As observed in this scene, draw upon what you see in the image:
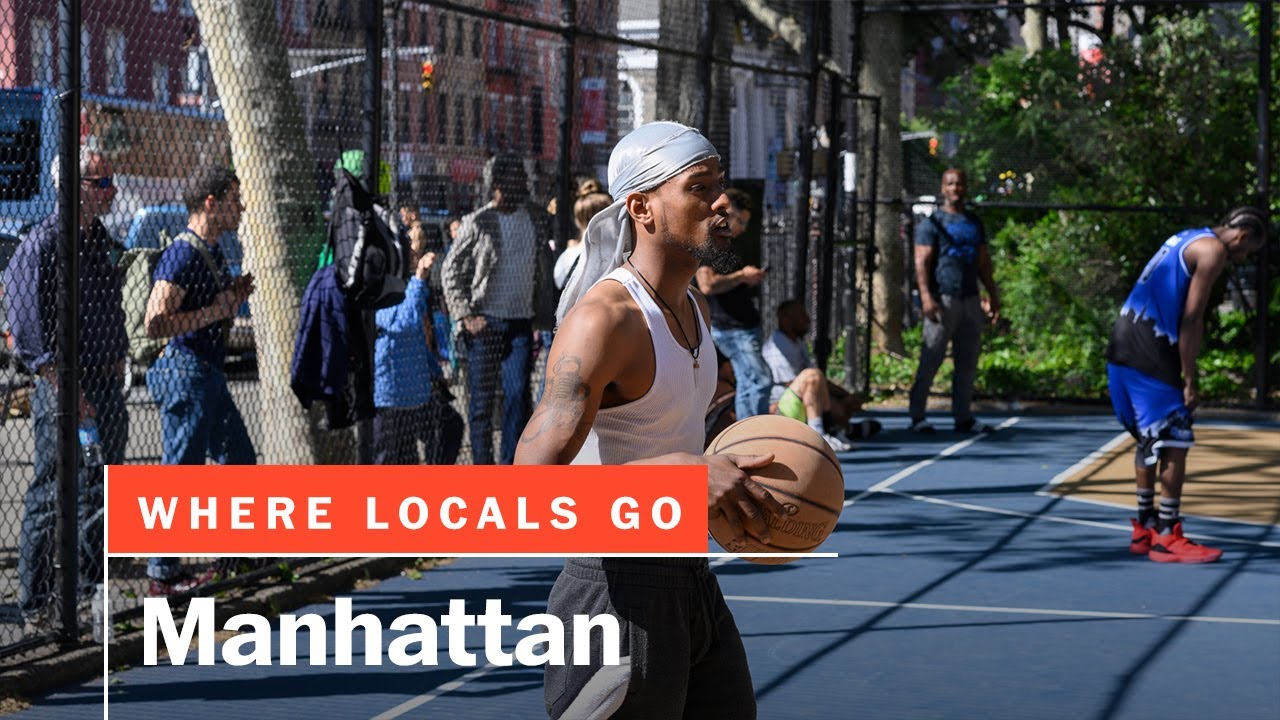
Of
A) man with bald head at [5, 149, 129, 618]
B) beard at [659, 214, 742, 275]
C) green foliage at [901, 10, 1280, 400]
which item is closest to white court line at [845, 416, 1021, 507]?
green foliage at [901, 10, 1280, 400]

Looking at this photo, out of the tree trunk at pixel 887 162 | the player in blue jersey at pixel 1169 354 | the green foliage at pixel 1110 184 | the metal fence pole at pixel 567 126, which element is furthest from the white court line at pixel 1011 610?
the tree trunk at pixel 887 162

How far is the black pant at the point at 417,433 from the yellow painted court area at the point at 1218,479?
4.31 metres

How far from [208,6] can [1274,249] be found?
11.8 meters

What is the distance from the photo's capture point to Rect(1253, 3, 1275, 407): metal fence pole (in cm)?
1586

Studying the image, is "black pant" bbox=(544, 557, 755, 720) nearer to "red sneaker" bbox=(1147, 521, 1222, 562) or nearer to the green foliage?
"red sneaker" bbox=(1147, 521, 1222, 562)

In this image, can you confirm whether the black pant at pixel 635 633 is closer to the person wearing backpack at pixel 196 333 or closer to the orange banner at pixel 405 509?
the orange banner at pixel 405 509

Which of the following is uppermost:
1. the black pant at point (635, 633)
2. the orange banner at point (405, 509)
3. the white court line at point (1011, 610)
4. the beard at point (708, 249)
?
the beard at point (708, 249)

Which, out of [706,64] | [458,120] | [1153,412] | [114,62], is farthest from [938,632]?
[114,62]

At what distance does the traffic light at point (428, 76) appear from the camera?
45.5ft

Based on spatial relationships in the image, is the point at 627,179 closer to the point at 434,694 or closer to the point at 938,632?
the point at 434,694

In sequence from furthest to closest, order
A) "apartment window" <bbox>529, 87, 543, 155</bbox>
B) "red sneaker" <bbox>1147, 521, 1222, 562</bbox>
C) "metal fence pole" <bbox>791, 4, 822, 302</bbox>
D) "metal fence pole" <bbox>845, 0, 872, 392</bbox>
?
"metal fence pole" <bbox>845, 0, 872, 392</bbox> → "metal fence pole" <bbox>791, 4, 822, 302</bbox> → "apartment window" <bbox>529, 87, 543, 155</bbox> → "red sneaker" <bbox>1147, 521, 1222, 562</bbox>

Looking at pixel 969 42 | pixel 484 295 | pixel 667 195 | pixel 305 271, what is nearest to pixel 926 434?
pixel 484 295

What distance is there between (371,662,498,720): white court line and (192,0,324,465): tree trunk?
2.53 m

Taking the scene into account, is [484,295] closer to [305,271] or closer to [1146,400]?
[305,271]
